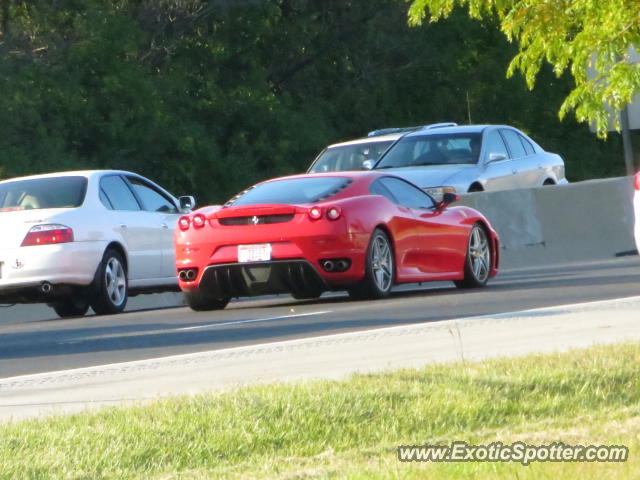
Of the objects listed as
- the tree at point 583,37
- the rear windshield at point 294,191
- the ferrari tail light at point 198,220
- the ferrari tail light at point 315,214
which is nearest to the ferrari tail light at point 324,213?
the ferrari tail light at point 315,214

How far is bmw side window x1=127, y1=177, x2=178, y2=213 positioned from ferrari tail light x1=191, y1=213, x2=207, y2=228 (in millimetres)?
2358

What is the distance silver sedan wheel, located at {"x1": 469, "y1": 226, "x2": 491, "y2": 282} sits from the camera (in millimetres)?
16375

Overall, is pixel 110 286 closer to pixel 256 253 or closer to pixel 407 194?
pixel 256 253

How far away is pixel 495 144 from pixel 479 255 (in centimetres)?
534

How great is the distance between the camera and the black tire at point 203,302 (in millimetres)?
14953

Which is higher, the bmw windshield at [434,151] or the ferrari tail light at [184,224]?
the bmw windshield at [434,151]

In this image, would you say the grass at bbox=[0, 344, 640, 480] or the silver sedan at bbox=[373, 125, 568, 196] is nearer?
the grass at bbox=[0, 344, 640, 480]

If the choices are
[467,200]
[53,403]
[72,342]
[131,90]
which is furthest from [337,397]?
[131,90]

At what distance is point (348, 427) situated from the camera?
6.93 meters

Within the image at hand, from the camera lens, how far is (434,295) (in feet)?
50.1

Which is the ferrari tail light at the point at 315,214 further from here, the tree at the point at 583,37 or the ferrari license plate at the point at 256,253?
the tree at the point at 583,37

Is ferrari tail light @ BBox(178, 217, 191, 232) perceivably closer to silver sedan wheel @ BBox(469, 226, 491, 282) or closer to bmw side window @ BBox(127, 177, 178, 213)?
bmw side window @ BBox(127, 177, 178, 213)

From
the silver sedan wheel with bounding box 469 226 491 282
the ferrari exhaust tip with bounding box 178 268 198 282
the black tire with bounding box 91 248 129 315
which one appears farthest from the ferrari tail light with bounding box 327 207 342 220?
the black tire with bounding box 91 248 129 315

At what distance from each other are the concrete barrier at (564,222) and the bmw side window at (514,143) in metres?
0.89
